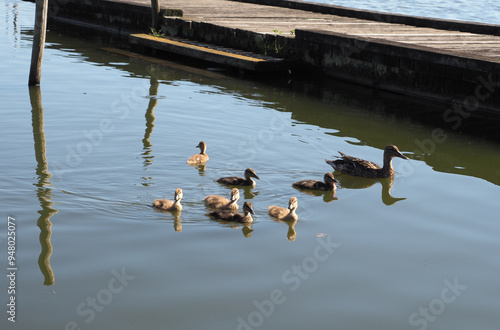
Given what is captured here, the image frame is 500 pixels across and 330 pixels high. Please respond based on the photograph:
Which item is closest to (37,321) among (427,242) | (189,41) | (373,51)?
(427,242)

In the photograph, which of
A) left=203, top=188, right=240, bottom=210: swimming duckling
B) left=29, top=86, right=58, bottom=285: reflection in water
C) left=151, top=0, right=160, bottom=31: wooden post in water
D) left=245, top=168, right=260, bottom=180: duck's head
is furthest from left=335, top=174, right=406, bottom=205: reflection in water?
left=151, top=0, right=160, bottom=31: wooden post in water

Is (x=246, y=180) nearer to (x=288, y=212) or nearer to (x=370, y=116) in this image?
(x=288, y=212)

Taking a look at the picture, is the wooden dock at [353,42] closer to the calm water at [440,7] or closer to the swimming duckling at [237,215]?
the swimming duckling at [237,215]

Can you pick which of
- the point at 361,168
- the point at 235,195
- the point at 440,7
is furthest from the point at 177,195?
the point at 440,7

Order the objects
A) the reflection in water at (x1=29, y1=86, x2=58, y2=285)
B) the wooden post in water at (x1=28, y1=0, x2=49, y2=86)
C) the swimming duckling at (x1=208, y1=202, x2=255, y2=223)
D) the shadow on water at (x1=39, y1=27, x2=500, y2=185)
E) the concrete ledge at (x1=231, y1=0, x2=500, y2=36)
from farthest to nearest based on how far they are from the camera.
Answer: the concrete ledge at (x1=231, y1=0, x2=500, y2=36)
the wooden post in water at (x1=28, y1=0, x2=49, y2=86)
the shadow on water at (x1=39, y1=27, x2=500, y2=185)
the swimming duckling at (x1=208, y1=202, x2=255, y2=223)
the reflection in water at (x1=29, y1=86, x2=58, y2=285)

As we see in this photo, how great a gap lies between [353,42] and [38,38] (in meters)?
6.70

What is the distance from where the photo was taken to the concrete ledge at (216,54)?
17984mm

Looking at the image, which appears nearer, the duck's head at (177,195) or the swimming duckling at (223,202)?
the duck's head at (177,195)

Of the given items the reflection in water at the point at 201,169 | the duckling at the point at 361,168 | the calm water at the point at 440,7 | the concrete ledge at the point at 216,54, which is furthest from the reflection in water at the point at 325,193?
the calm water at the point at 440,7

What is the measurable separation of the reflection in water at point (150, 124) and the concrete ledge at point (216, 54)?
1.54 metres

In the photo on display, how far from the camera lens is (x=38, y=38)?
15367mm

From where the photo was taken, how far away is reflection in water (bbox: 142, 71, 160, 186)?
11.1 m

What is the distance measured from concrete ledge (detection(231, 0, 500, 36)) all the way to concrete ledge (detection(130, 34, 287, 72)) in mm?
5634

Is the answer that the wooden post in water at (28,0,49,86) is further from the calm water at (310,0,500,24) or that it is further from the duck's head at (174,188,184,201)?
the calm water at (310,0,500,24)
